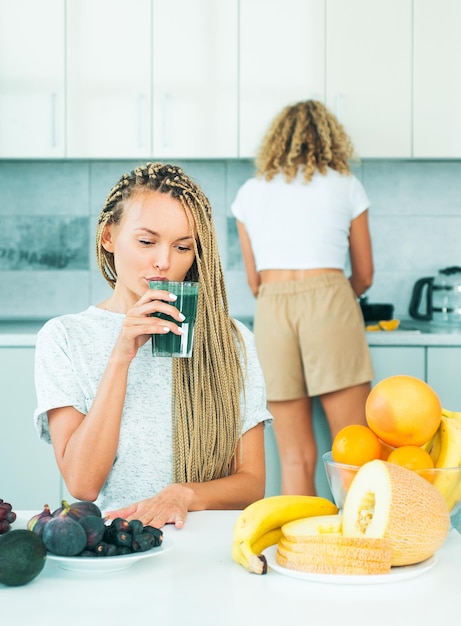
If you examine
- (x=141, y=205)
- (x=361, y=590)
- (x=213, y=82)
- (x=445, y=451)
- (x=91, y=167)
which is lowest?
(x=361, y=590)

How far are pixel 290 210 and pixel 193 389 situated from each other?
50.3 inches

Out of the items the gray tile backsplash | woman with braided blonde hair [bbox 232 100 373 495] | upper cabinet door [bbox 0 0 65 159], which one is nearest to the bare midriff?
woman with braided blonde hair [bbox 232 100 373 495]

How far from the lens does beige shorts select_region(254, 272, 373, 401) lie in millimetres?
2645

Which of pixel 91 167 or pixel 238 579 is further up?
pixel 91 167

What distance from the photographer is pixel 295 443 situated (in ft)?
9.06

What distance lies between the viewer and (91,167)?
11.2ft

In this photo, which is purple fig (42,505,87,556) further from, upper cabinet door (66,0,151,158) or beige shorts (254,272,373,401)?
upper cabinet door (66,0,151,158)

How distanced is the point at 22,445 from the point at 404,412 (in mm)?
1939

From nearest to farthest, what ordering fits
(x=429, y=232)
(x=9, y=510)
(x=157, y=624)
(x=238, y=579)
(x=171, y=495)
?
1. (x=157, y=624)
2. (x=238, y=579)
3. (x=9, y=510)
4. (x=171, y=495)
5. (x=429, y=232)

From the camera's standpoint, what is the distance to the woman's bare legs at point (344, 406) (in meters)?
2.70

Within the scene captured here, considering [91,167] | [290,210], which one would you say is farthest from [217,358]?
[91,167]

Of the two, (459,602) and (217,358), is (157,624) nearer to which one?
(459,602)

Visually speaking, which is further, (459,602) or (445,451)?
(445,451)

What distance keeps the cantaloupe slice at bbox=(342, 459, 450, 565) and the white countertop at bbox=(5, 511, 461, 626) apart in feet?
0.12
